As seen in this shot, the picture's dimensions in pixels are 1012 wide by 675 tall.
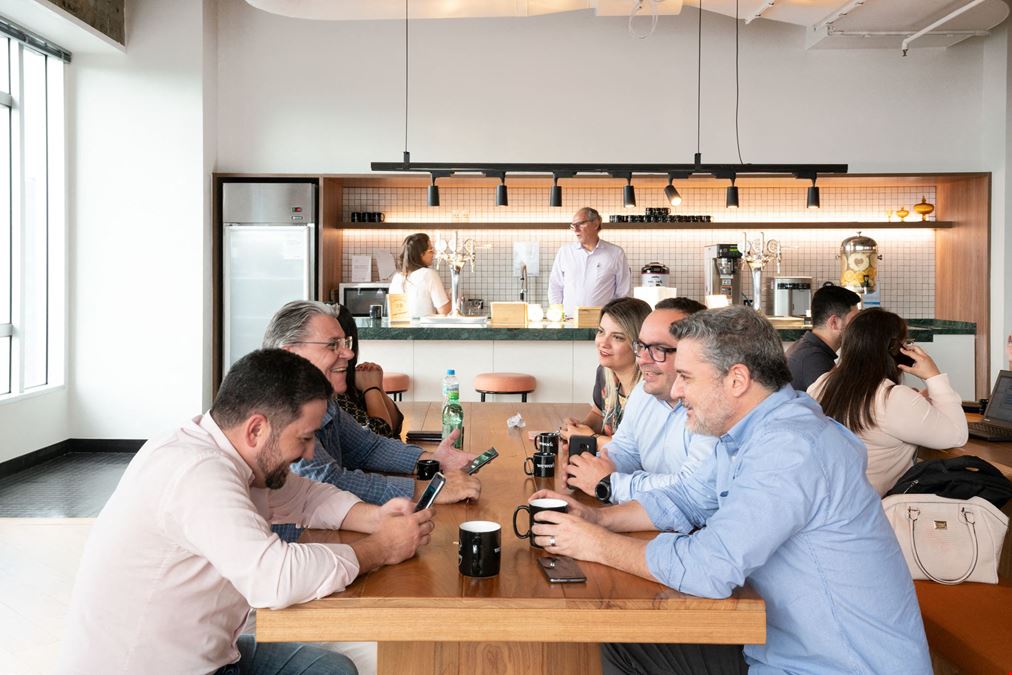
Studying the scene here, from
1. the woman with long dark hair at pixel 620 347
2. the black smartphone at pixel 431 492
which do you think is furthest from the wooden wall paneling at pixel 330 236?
the black smartphone at pixel 431 492

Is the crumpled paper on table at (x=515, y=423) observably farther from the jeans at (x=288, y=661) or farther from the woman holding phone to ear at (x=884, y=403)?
the jeans at (x=288, y=661)

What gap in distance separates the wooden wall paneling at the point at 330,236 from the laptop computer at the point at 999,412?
16.4 ft

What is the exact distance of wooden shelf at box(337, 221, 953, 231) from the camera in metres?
7.66

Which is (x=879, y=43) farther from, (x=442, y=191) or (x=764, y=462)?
(x=764, y=462)

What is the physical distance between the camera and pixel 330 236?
24.6 ft

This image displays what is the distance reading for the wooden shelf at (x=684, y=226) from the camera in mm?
7660

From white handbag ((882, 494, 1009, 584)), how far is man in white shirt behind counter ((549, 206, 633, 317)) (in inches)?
178

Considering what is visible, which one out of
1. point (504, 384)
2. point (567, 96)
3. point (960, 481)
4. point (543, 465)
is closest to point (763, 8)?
point (567, 96)

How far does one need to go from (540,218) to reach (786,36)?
98.5 inches

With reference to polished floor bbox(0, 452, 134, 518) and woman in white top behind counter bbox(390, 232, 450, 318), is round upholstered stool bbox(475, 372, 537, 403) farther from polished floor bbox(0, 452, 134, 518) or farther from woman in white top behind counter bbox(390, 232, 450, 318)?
polished floor bbox(0, 452, 134, 518)

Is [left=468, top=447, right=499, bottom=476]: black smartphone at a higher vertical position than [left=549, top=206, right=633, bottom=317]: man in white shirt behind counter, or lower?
lower

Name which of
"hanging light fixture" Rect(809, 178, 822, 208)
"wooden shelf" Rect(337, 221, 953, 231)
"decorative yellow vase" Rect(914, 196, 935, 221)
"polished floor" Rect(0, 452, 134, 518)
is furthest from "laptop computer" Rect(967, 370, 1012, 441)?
"polished floor" Rect(0, 452, 134, 518)

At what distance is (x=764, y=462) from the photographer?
1.64 metres

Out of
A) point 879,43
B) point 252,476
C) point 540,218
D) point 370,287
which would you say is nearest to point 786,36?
point 879,43
